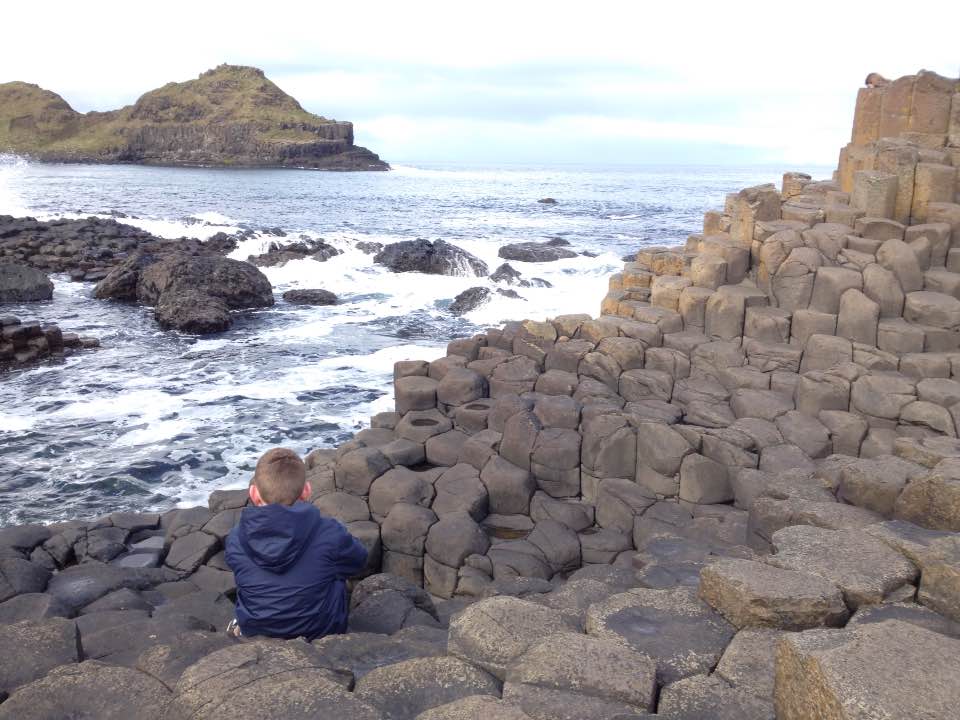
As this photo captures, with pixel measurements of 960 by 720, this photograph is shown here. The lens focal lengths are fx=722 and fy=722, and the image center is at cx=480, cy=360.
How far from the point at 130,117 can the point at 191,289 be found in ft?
458

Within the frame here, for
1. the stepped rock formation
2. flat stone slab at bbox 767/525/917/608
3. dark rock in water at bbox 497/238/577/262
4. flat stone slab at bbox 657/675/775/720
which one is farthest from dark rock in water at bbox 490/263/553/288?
flat stone slab at bbox 657/675/775/720

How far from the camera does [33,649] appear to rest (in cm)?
418

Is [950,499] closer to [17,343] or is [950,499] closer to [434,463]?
[434,463]

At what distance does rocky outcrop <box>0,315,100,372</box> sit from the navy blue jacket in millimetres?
14006

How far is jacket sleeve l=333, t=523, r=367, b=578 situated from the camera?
15.7 feet

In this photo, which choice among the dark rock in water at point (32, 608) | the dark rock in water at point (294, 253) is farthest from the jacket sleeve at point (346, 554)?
the dark rock in water at point (294, 253)

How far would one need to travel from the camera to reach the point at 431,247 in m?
29.1

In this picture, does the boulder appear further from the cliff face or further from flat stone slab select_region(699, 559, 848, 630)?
the cliff face

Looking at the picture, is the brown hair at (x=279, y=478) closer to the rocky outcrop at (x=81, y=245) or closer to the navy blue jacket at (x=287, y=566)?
the navy blue jacket at (x=287, y=566)

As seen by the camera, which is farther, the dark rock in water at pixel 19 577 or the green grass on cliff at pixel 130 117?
the green grass on cliff at pixel 130 117

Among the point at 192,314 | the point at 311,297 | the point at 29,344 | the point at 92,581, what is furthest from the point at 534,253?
the point at 92,581

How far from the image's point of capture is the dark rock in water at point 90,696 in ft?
11.4

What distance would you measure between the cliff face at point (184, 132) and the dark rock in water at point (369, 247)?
102 m

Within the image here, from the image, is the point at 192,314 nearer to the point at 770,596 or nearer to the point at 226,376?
the point at 226,376
